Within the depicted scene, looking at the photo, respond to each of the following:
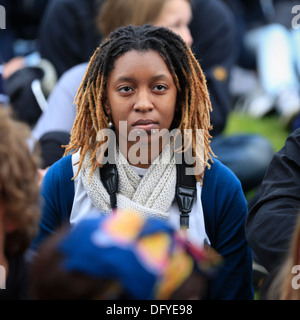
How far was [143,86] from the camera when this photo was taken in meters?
1.97

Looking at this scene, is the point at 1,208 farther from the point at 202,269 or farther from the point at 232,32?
the point at 232,32

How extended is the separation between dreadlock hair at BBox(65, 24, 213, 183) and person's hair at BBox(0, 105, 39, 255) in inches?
25.3

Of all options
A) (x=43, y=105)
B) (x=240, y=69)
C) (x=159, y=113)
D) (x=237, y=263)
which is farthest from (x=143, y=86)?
(x=240, y=69)

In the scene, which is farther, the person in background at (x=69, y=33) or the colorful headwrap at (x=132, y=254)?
the person in background at (x=69, y=33)

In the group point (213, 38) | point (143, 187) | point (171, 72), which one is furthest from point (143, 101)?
point (213, 38)

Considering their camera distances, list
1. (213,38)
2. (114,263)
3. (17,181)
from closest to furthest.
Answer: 1. (114,263)
2. (17,181)
3. (213,38)

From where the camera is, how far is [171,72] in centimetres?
201

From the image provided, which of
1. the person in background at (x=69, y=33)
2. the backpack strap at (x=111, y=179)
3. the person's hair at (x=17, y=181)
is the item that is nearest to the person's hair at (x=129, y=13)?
the person in background at (x=69, y=33)

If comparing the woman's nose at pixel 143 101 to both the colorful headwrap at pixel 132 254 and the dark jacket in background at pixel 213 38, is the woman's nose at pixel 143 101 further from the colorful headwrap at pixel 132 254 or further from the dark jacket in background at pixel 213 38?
the dark jacket in background at pixel 213 38

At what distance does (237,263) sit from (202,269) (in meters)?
0.95

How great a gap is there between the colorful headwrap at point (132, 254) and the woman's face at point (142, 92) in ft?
3.08

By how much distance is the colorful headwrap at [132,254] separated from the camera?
0.98 m

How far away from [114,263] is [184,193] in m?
1.06

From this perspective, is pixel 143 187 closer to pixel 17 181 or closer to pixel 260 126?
pixel 17 181
